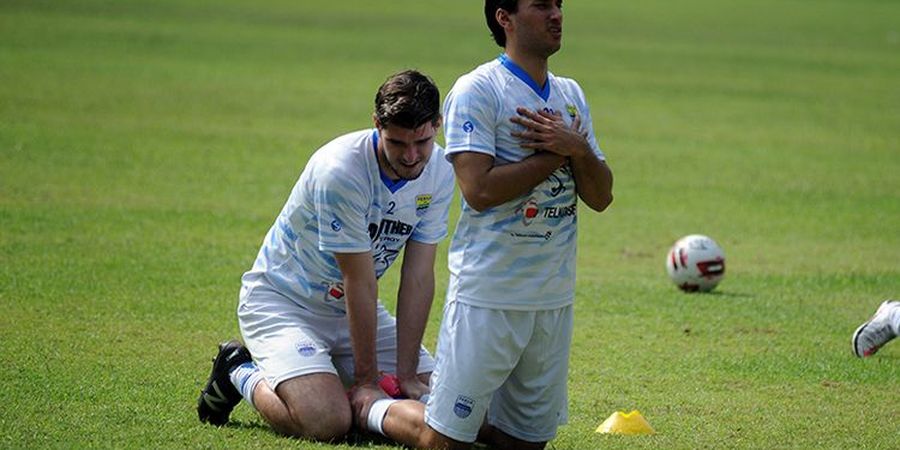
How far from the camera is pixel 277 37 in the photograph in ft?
127

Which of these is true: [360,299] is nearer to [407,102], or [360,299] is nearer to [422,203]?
[422,203]

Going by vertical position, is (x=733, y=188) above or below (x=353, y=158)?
below

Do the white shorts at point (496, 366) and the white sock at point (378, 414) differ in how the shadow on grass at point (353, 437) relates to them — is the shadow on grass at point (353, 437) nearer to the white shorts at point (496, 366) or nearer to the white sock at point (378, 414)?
the white sock at point (378, 414)

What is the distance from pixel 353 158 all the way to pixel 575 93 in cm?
131

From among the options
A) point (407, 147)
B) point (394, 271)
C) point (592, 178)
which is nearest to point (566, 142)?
point (592, 178)

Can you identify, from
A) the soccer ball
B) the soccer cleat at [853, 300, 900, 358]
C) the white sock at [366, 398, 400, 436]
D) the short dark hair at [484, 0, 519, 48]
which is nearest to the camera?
the short dark hair at [484, 0, 519, 48]

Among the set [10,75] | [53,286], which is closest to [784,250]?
[53,286]

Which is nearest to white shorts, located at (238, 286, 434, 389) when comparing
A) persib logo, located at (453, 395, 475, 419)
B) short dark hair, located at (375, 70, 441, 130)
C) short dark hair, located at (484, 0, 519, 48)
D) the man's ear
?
persib logo, located at (453, 395, 475, 419)

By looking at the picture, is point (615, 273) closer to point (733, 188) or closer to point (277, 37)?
point (733, 188)

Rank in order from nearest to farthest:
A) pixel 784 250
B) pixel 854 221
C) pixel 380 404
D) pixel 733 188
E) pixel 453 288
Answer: pixel 453 288 < pixel 380 404 < pixel 784 250 < pixel 854 221 < pixel 733 188

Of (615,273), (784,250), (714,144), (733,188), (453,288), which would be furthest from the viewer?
(714,144)

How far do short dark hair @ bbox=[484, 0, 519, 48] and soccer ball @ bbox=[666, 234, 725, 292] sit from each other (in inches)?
240

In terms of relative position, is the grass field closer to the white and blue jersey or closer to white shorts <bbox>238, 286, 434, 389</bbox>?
white shorts <bbox>238, 286, 434, 389</bbox>

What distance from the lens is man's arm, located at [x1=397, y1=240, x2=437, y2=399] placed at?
8.51 metres
